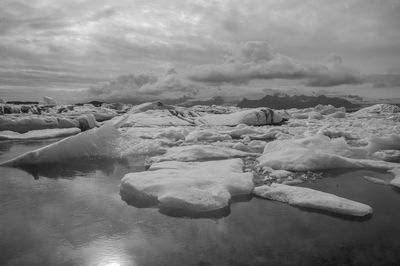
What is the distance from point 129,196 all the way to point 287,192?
7.34 ft

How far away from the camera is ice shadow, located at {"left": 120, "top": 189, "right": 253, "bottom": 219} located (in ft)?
12.5

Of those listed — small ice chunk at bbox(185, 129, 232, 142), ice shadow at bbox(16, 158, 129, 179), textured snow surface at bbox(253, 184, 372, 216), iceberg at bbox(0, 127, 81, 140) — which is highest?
textured snow surface at bbox(253, 184, 372, 216)

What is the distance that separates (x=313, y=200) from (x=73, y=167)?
494 cm

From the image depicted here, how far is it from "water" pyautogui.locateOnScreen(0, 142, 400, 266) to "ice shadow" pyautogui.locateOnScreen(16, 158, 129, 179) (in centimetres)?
120

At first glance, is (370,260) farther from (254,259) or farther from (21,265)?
(21,265)

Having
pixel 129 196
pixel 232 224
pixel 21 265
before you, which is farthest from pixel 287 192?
pixel 21 265

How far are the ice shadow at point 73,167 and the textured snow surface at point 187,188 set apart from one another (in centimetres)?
173

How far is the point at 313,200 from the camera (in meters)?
4.04

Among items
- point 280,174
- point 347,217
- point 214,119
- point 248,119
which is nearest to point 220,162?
point 280,174

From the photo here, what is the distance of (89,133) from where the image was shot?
8008 millimetres

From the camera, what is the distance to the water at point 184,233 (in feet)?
9.24

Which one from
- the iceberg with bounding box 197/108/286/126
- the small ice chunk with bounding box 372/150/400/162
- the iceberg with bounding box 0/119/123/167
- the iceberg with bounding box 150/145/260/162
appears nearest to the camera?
the iceberg with bounding box 0/119/123/167

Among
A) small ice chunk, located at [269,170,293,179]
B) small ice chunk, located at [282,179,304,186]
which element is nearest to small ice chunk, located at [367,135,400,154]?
small ice chunk, located at [269,170,293,179]

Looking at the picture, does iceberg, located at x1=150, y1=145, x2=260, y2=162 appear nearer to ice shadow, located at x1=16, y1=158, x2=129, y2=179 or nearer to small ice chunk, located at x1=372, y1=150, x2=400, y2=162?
ice shadow, located at x1=16, y1=158, x2=129, y2=179
